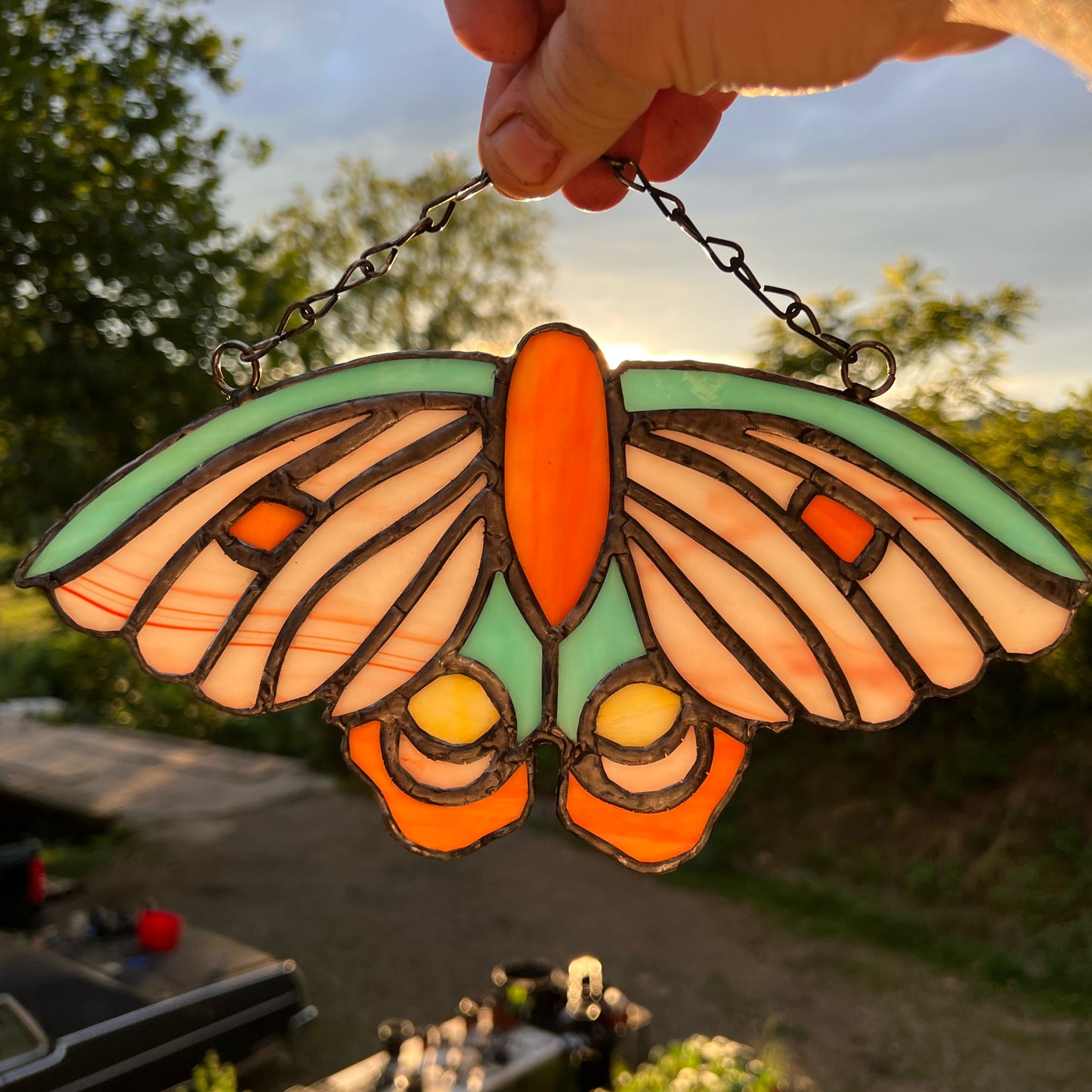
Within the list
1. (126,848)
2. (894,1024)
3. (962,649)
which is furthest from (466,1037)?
(126,848)

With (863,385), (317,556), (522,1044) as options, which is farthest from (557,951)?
(863,385)

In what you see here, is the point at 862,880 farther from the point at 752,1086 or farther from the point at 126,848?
the point at 126,848

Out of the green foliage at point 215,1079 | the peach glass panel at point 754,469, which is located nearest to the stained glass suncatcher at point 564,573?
the peach glass panel at point 754,469

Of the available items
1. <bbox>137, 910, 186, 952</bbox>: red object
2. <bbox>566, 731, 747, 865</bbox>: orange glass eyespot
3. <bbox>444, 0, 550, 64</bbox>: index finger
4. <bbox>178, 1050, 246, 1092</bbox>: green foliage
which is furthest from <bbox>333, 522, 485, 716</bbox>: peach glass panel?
<bbox>137, 910, 186, 952</bbox>: red object

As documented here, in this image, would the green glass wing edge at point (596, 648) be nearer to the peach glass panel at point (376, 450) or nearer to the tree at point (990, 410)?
the peach glass panel at point (376, 450)

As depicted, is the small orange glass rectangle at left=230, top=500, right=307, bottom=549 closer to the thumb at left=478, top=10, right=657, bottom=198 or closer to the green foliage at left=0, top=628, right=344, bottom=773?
the thumb at left=478, top=10, right=657, bottom=198

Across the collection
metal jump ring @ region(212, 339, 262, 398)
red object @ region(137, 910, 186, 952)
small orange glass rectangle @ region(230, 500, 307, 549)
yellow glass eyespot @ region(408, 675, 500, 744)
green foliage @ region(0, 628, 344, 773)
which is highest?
metal jump ring @ region(212, 339, 262, 398)
